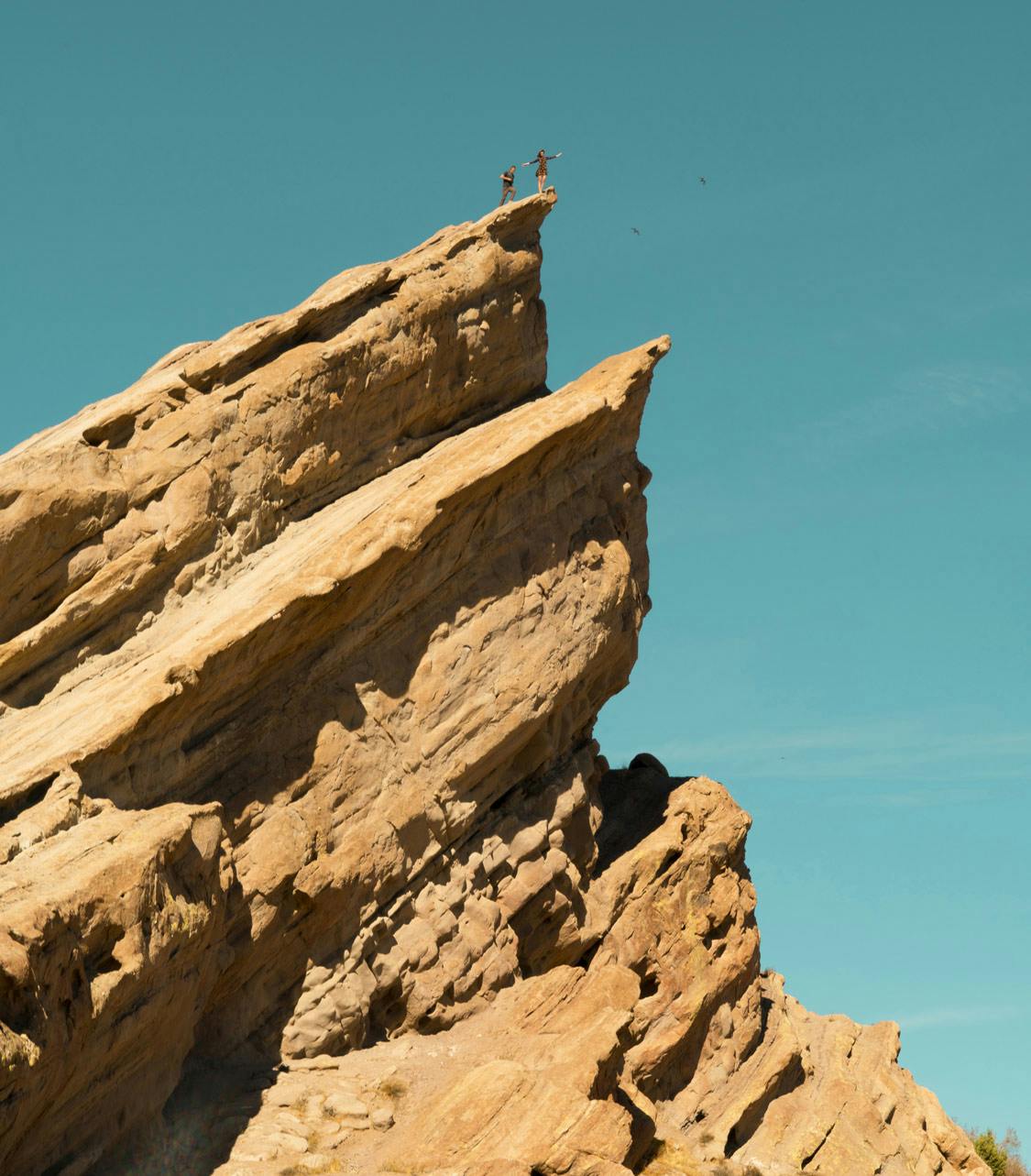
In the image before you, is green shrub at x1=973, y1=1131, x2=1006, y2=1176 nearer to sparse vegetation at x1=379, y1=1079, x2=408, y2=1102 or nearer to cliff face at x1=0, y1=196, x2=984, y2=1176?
cliff face at x1=0, y1=196, x2=984, y2=1176

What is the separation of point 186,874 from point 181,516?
34.4 ft

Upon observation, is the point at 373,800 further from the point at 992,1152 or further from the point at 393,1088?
the point at 992,1152

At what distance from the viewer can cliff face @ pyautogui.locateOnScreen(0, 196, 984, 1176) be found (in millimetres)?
37500

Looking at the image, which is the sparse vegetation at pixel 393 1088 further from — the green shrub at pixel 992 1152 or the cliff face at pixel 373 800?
the green shrub at pixel 992 1152

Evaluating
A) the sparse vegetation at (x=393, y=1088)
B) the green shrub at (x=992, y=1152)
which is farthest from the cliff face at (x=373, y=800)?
the green shrub at (x=992, y=1152)

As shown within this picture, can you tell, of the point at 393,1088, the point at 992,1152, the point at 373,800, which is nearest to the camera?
the point at 393,1088

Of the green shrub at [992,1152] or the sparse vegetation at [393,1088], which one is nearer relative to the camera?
the sparse vegetation at [393,1088]

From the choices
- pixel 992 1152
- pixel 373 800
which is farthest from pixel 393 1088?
pixel 992 1152

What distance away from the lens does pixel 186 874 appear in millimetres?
37844

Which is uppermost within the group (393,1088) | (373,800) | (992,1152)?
(992,1152)

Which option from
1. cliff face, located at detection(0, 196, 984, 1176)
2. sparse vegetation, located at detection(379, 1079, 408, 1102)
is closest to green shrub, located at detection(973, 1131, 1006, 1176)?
cliff face, located at detection(0, 196, 984, 1176)

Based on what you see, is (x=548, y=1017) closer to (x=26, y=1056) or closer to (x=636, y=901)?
(x=636, y=901)

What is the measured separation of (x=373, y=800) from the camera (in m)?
44.8

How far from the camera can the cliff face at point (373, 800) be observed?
37500 millimetres
